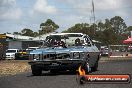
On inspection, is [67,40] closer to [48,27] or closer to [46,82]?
[46,82]

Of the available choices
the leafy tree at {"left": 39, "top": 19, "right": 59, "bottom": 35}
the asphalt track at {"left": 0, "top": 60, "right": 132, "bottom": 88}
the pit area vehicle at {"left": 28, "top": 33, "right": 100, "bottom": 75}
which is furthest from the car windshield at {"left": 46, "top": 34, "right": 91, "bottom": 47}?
the leafy tree at {"left": 39, "top": 19, "right": 59, "bottom": 35}

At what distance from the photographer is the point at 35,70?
15.8m

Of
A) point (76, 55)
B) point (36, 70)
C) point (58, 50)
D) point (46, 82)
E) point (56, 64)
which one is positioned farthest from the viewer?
point (36, 70)

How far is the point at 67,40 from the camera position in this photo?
17.3 m

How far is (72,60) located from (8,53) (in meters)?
38.2

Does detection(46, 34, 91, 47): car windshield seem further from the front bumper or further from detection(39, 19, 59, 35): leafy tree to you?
detection(39, 19, 59, 35): leafy tree

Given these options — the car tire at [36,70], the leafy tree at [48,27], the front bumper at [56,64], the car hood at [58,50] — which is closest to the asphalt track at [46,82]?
the front bumper at [56,64]

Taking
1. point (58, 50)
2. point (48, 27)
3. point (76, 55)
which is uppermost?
point (48, 27)

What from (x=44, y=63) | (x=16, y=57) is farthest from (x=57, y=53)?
(x=16, y=57)

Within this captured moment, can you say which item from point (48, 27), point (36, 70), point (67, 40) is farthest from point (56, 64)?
point (48, 27)

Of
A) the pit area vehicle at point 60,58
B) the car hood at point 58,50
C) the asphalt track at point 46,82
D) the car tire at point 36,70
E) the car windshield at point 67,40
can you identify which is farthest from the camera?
the car windshield at point 67,40

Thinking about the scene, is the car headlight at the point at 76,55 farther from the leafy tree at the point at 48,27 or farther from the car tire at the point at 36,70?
the leafy tree at the point at 48,27

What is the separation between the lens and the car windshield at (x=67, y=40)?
16859 mm

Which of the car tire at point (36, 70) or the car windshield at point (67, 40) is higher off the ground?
the car windshield at point (67, 40)
